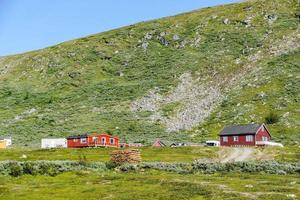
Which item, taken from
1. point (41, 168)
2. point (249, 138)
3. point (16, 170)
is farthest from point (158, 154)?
point (16, 170)

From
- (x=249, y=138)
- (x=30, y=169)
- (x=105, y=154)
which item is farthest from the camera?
A: (x=249, y=138)

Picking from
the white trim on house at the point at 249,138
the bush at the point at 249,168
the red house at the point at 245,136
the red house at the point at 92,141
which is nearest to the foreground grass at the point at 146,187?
the bush at the point at 249,168

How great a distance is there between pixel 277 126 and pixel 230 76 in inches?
1966

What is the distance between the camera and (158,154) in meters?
106

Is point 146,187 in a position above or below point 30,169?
below

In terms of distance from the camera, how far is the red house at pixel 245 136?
128 m

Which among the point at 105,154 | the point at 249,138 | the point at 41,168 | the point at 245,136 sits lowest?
the point at 41,168

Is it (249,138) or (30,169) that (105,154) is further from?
(249,138)

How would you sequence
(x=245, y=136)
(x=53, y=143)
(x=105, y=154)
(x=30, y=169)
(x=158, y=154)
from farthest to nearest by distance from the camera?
(x=53, y=143), (x=245, y=136), (x=105, y=154), (x=158, y=154), (x=30, y=169)

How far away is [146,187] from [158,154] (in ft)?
168

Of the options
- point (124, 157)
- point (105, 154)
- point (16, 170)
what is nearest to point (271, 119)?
point (105, 154)

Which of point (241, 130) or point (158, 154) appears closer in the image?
point (158, 154)

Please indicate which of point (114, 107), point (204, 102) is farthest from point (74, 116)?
point (204, 102)

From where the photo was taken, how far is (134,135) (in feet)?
531
